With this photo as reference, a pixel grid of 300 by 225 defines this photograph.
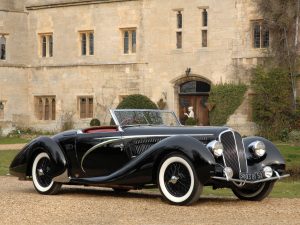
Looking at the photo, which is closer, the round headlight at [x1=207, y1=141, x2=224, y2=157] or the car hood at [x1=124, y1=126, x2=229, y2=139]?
the round headlight at [x1=207, y1=141, x2=224, y2=157]

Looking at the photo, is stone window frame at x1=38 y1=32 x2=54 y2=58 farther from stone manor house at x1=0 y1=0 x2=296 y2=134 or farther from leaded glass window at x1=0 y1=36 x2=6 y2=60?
leaded glass window at x1=0 y1=36 x2=6 y2=60

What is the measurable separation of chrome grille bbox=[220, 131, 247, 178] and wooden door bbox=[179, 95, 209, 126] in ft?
68.1

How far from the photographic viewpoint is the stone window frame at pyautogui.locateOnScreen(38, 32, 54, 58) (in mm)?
34812

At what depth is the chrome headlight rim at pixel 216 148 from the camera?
9367mm

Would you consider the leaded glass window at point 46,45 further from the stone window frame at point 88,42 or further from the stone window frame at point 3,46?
the stone window frame at point 88,42

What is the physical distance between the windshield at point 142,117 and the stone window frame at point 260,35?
58.4 ft

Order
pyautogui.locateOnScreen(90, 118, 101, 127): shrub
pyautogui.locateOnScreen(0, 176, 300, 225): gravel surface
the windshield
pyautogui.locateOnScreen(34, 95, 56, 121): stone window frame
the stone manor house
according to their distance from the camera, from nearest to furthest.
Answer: pyautogui.locateOnScreen(0, 176, 300, 225): gravel surface, the windshield, the stone manor house, pyautogui.locateOnScreen(90, 118, 101, 127): shrub, pyautogui.locateOnScreen(34, 95, 56, 121): stone window frame

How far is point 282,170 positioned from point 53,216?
3383mm

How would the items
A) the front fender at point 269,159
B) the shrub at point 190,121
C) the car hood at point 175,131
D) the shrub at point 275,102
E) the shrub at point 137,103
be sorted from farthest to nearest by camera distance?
the shrub at point 137,103
the shrub at point 190,121
the shrub at point 275,102
the front fender at point 269,159
the car hood at point 175,131

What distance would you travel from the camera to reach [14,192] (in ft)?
37.2

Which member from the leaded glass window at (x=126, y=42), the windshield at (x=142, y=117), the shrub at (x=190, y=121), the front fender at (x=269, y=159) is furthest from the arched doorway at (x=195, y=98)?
the front fender at (x=269, y=159)

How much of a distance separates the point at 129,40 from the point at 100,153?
2207 cm

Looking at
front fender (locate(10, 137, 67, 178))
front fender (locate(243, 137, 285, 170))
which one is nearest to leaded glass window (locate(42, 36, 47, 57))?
front fender (locate(10, 137, 67, 178))

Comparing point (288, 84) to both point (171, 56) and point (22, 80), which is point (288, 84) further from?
point (22, 80)
